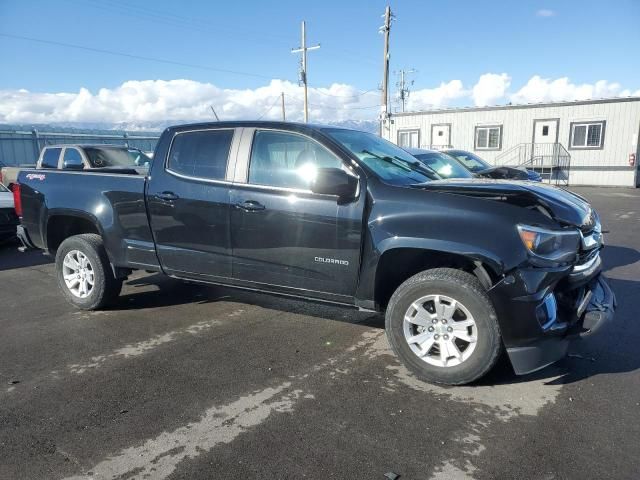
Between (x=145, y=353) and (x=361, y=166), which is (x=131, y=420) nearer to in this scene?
(x=145, y=353)

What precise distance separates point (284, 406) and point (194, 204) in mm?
2074

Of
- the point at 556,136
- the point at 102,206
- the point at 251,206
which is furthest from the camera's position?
the point at 556,136

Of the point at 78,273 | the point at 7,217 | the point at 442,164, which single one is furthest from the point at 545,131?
the point at 78,273

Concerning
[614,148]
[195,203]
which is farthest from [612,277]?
[614,148]

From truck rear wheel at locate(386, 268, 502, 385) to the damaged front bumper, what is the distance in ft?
0.33

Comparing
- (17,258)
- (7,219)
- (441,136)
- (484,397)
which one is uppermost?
(441,136)

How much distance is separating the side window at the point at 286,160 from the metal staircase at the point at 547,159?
71.2 feet

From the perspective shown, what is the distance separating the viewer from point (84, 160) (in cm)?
1185

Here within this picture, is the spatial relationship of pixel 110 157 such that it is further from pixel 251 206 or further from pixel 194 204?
pixel 251 206

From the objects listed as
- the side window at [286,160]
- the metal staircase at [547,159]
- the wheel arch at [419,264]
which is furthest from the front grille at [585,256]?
the metal staircase at [547,159]

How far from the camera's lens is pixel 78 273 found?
5.39 m

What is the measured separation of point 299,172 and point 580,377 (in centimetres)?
265

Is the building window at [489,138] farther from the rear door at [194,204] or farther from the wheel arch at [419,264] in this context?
the wheel arch at [419,264]

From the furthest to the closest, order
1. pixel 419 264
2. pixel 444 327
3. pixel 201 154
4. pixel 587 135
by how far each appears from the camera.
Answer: pixel 587 135 → pixel 201 154 → pixel 419 264 → pixel 444 327
